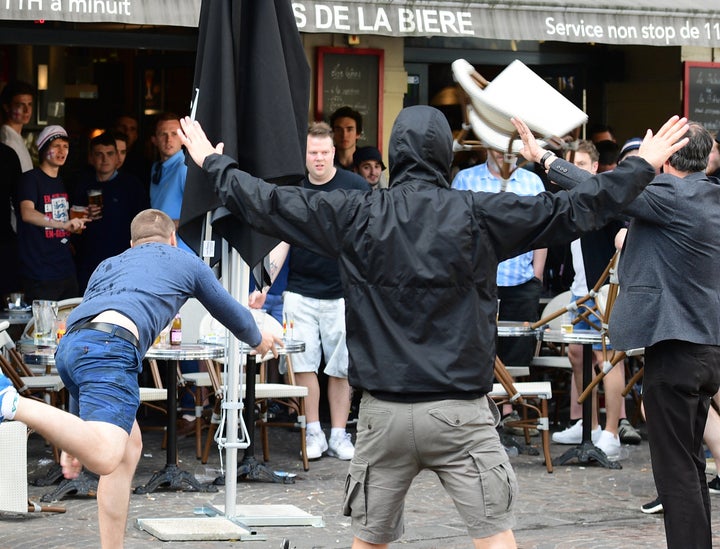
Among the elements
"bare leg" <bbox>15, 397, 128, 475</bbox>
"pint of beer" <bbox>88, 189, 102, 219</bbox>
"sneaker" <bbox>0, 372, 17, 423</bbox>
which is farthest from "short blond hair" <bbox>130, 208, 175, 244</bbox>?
"pint of beer" <bbox>88, 189, 102, 219</bbox>

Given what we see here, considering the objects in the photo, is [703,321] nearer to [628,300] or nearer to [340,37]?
[628,300]

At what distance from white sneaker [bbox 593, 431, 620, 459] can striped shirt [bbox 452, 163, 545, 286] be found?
50.9 inches

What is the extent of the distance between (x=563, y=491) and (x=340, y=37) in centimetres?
526

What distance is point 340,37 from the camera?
11.9 meters

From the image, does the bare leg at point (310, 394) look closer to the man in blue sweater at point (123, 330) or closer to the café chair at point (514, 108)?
the café chair at point (514, 108)

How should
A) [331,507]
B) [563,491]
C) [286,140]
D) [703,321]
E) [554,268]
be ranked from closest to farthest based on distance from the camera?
[703,321], [286,140], [331,507], [563,491], [554,268]

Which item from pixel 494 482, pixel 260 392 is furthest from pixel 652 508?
pixel 494 482

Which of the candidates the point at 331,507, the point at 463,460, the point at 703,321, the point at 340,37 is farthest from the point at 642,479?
the point at 340,37

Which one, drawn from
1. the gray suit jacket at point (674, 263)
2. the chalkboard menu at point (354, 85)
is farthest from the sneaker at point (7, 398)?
the chalkboard menu at point (354, 85)

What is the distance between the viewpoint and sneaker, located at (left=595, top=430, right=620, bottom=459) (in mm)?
9203

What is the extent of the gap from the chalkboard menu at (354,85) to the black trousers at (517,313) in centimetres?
290

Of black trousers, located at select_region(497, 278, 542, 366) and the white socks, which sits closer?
the white socks

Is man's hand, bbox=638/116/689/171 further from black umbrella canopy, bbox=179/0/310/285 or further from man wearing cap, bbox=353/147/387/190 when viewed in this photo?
man wearing cap, bbox=353/147/387/190

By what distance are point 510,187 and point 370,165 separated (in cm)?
139
